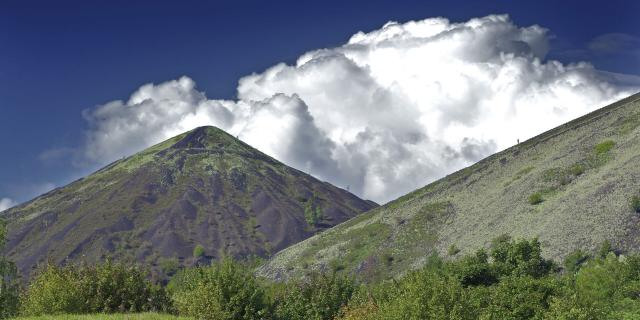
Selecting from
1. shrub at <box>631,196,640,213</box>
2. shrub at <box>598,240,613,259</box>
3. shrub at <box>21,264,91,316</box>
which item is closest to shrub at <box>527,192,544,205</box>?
shrub at <box>631,196,640,213</box>

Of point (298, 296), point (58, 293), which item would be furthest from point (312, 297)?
point (58, 293)

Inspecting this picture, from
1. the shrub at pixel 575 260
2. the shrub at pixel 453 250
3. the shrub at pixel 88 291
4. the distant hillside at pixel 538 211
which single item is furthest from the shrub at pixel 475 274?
the shrub at pixel 88 291

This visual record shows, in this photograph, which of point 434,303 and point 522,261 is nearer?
point 434,303

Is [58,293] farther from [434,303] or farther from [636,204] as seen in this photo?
[636,204]

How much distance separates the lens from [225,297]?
4653 centimetres

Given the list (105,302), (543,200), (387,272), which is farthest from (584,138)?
(105,302)

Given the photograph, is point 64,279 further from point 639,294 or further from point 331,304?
point 639,294

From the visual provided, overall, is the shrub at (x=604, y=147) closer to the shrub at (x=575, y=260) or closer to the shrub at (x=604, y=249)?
the shrub at (x=604, y=249)

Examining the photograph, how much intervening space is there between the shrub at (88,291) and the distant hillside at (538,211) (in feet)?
298

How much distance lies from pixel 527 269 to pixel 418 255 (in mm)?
58339

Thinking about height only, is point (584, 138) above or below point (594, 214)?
above

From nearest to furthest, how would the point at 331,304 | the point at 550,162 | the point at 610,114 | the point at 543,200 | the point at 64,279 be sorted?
the point at 64,279, the point at 331,304, the point at 543,200, the point at 550,162, the point at 610,114

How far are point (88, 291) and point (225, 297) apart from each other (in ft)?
31.1

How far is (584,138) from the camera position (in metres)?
186
